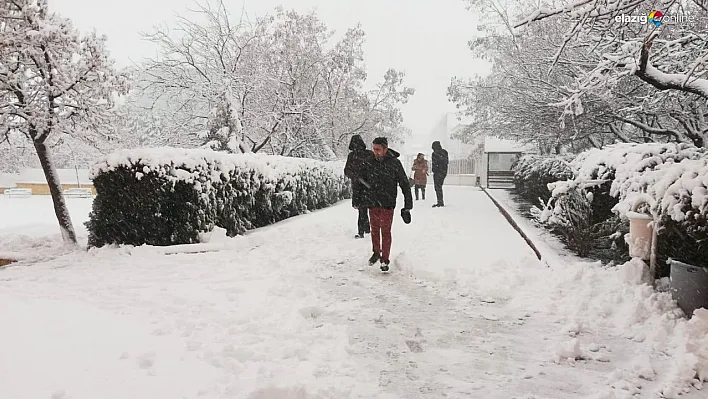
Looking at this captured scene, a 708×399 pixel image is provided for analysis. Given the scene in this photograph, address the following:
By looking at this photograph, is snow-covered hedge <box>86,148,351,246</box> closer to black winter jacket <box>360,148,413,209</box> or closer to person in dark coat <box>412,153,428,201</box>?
black winter jacket <box>360,148,413,209</box>

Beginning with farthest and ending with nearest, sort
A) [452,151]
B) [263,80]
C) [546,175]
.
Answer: [452,151] → [263,80] → [546,175]

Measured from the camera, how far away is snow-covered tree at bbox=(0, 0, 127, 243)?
41.9 ft

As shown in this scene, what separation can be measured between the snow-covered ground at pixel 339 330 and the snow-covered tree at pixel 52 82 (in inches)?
320

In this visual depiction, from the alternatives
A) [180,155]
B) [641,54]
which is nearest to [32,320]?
[180,155]

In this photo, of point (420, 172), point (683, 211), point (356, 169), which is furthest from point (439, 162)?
point (683, 211)

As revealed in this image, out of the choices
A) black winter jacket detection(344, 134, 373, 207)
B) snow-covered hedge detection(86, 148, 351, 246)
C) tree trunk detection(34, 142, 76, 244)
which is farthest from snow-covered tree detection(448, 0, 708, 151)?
tree trunk detection(34, 142, 76, 244)

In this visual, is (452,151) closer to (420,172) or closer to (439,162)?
(420,172)

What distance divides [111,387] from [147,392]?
0.21m

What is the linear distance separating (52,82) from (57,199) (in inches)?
123

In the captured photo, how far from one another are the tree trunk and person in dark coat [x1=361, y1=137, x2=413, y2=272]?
34.4 ft

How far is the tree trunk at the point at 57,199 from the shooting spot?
1366 cm

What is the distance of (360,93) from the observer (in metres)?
27.8

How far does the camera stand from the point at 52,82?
13359 millimetres
